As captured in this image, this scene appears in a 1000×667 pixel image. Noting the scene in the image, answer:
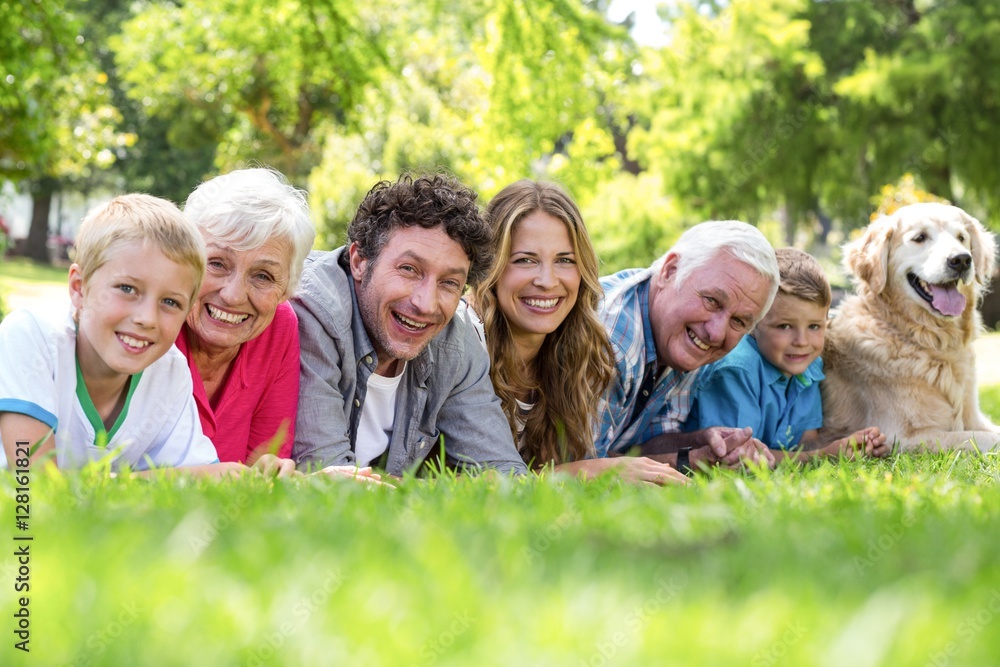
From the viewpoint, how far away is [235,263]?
365 centimetres

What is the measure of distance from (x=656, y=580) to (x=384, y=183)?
9.42ft

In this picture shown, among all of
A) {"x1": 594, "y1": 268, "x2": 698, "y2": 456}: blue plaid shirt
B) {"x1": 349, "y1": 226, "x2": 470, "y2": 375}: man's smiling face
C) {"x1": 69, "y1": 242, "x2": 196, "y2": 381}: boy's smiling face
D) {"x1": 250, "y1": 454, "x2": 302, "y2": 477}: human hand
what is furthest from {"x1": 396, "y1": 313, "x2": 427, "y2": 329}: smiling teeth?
{"x1": 594, "y1": 268, "x2": 698, "y2": 456}: blue plaid shirt

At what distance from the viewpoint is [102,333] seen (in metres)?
3.12

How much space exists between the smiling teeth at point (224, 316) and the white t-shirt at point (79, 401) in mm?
218

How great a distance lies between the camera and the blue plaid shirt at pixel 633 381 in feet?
16.3

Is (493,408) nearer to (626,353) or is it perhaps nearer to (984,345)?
(626,353)

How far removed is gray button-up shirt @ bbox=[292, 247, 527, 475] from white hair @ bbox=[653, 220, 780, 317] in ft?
4.11

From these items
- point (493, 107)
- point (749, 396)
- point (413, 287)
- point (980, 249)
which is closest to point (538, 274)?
point (413, 287)

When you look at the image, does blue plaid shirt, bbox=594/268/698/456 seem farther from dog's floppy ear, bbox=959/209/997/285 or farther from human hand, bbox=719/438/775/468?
dog's floppy ear, bbox=959/209/997/285

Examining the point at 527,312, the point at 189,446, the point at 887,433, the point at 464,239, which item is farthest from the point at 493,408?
the point at 887,433

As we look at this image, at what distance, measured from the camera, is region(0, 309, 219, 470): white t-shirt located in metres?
3.02

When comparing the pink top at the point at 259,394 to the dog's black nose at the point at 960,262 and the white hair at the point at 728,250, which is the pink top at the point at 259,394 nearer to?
the white hair at the point at 728,250

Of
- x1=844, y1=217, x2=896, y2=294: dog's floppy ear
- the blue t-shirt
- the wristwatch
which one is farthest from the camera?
x1=844, y1=217, x2=896, y2=294: dog's floppy ear

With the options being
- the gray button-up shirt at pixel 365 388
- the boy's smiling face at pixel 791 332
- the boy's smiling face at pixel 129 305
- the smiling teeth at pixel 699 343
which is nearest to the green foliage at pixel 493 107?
the gray button-up shirt at pixel 365 388
